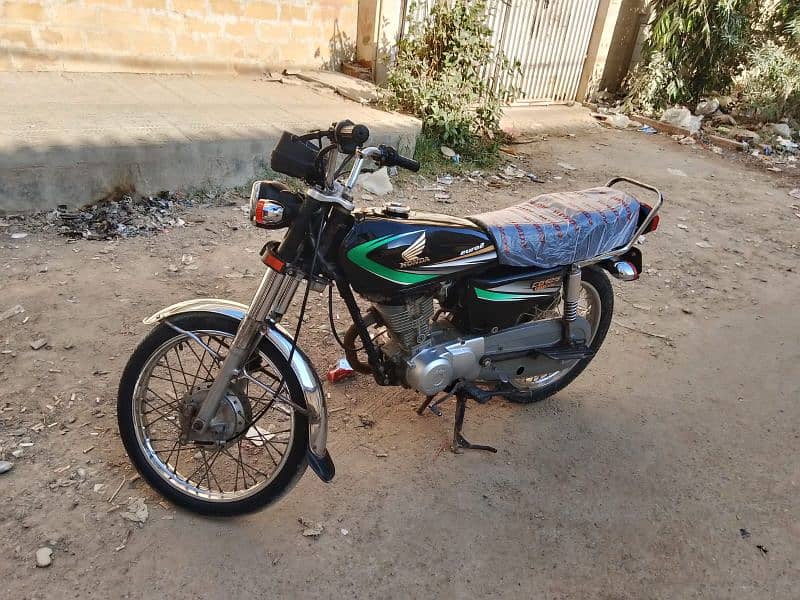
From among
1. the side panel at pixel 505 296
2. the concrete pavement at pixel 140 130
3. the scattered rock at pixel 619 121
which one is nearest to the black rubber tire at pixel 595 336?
the side panel at pixel 505 296

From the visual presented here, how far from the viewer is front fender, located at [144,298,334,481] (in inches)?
77.6

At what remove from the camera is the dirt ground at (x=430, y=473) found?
2008 millimetres

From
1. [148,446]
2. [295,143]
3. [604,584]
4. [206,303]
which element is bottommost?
[604,584]

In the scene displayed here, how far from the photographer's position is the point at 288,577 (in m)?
1.97

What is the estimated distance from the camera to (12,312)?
3.10 m

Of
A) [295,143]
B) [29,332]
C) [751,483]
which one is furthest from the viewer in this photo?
[29,332]

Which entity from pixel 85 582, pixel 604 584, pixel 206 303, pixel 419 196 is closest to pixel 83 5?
pixel 419 196

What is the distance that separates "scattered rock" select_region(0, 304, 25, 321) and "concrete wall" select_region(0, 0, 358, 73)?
335 centimetres

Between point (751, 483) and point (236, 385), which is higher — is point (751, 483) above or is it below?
below

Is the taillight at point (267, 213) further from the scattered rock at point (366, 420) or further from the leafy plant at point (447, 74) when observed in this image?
the leafy plant at point (447, 74)

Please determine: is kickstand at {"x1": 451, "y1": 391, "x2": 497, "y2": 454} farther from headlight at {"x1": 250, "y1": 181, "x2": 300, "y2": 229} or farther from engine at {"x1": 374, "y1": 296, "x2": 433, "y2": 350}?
headlight at {"x1": 250, "y1": 181, "x2": 300, "y2": 229}

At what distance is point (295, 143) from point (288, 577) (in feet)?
4.59

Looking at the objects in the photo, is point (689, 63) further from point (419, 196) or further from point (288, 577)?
point (288, 577)

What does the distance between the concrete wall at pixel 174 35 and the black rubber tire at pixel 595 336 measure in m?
5.10
